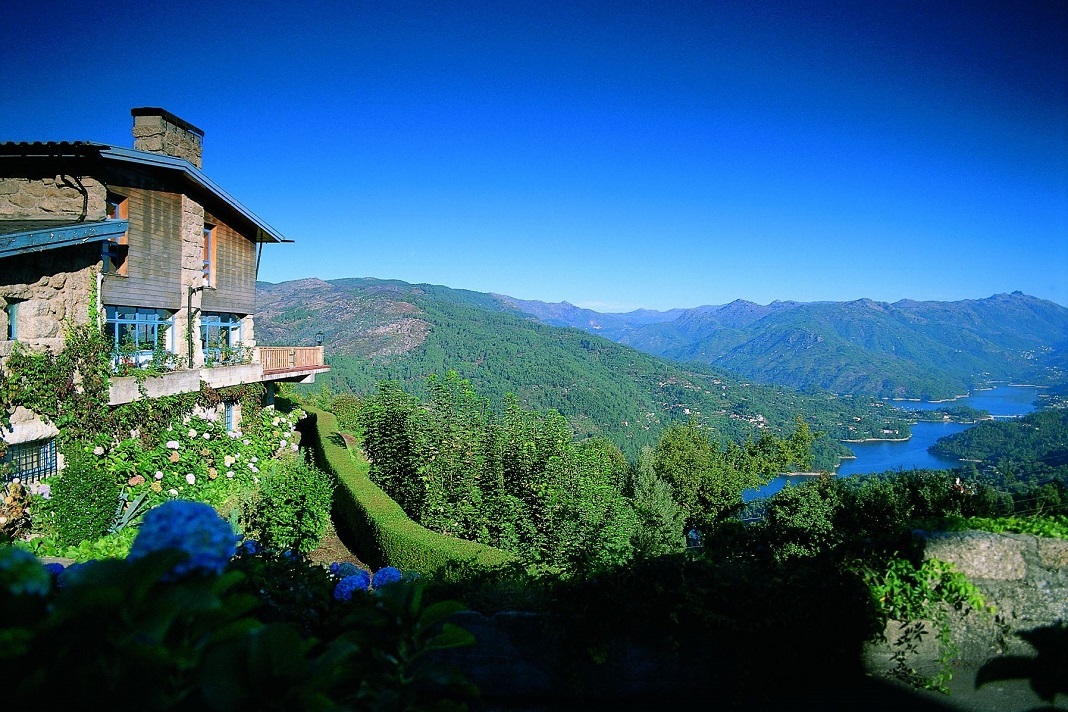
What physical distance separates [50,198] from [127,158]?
1.66 meters

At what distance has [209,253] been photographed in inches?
648

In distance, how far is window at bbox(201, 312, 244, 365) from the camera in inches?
628

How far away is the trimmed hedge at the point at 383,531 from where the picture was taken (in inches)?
335

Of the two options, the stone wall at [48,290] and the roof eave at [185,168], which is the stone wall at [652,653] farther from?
the roof eave at [185,168]

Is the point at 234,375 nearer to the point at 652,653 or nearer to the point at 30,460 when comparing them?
the point at 30,460

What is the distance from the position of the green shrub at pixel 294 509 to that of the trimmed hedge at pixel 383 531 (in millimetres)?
935

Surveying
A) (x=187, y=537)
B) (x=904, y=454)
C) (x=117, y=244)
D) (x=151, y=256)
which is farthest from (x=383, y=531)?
(x=904, y=454)

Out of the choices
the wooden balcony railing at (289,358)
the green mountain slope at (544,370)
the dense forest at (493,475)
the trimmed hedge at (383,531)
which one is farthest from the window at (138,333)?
the green mountain slope at (544,370)

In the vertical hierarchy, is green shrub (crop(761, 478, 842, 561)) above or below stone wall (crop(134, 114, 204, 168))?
below

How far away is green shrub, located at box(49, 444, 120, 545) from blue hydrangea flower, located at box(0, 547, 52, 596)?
1024 cm

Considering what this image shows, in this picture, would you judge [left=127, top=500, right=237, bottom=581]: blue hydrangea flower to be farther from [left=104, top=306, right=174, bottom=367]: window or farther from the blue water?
the blue water

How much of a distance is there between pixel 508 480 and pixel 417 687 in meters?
9.98

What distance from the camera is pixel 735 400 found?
14088 centimetres

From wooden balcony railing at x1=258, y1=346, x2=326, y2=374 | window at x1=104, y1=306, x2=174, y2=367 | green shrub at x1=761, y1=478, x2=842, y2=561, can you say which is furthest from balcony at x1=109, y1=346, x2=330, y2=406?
green shrub at x1=761, y1=478, x2=842, y2=561
